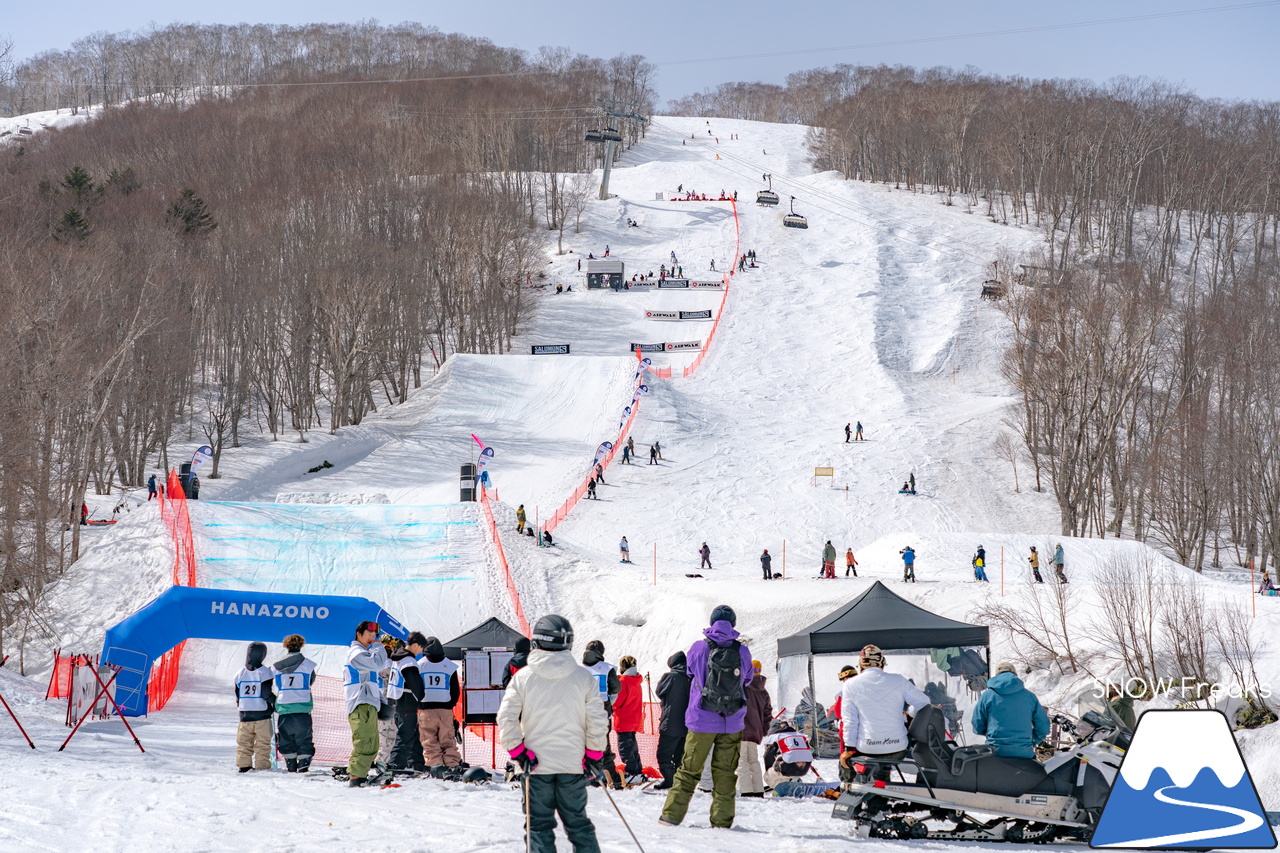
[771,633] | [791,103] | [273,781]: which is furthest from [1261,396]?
[791,103]

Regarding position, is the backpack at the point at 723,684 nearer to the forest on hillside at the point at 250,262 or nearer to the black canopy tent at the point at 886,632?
the black canopy tent at the point at 886,632

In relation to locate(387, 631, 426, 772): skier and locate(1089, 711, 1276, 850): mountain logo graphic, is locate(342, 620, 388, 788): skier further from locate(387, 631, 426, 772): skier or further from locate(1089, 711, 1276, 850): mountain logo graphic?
locate(1089, 711, 1276, 850): mountain logo graphic

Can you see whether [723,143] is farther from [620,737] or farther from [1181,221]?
[620,737]

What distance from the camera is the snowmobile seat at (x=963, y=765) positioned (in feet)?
26.1

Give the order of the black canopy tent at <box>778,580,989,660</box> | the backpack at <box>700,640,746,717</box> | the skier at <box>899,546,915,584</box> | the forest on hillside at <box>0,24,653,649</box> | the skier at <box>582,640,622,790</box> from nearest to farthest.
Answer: the backpack at <box>700,640,746,717</box> → the skier at <box>582,640,622,790</box> → the black canopy tent at <box>778,580,989,660</box> → the skier at <box>899,546,915,584</box> → the forest on hillside at <box>0,24,653,649</box>

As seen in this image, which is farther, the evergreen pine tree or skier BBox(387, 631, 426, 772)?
the evergreen pine tree

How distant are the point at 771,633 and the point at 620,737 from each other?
11.8 metres

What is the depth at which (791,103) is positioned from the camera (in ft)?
525

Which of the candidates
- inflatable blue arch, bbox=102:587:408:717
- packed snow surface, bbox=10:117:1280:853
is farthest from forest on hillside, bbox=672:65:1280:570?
inflatable blue arch, bbox=102:587:408:717

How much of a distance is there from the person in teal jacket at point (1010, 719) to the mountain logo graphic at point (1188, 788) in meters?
1.10

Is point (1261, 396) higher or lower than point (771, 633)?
higher

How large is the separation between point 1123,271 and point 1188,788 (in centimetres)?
5413

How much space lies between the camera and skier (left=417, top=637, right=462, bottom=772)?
1056 cm

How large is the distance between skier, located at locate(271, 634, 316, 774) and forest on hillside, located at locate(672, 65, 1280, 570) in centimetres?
3516
